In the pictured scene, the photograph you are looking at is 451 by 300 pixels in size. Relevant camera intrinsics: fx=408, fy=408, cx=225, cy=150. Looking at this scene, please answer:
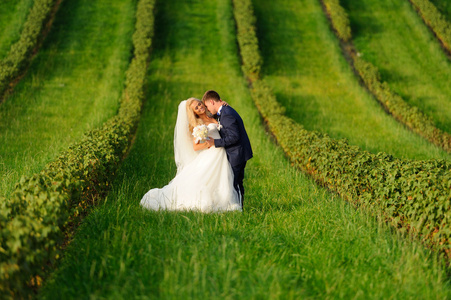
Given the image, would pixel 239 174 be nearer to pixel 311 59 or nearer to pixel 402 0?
pixel 311 59

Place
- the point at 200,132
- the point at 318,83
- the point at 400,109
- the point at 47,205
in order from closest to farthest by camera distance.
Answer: the point at 47,205 < the point at 200,132 < the point at 400,109 < the point at 318,83

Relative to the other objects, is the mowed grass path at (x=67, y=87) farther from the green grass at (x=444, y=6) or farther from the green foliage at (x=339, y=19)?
the green grass at (x=444, y=6)

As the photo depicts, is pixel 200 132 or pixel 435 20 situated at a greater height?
pixel 435 20

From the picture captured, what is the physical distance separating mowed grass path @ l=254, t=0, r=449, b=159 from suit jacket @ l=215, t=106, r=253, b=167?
832cm

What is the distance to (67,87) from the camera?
19766mm

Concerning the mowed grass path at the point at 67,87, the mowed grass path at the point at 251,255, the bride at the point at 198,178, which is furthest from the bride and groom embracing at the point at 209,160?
the mowed grass path at the point at 67,87

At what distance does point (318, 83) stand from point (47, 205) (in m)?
20.0

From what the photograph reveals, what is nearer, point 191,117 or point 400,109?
point 191,117

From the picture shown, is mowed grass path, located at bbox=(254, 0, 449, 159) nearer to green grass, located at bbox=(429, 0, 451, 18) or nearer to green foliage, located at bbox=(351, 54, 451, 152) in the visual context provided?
green foliage, located at bbox=(351, 54, 451, 152)

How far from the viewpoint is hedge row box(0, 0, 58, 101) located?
18.6 metres

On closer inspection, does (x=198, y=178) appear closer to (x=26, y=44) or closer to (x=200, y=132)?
(x=200, y=132)

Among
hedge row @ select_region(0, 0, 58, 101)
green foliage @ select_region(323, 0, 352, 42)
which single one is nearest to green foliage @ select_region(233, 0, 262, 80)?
green foliage @ select_region(323, 0, 352, 42)

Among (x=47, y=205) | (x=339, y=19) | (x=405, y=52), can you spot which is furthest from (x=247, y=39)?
(x=47, y=205)

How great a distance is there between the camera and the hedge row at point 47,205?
3.94 meters
